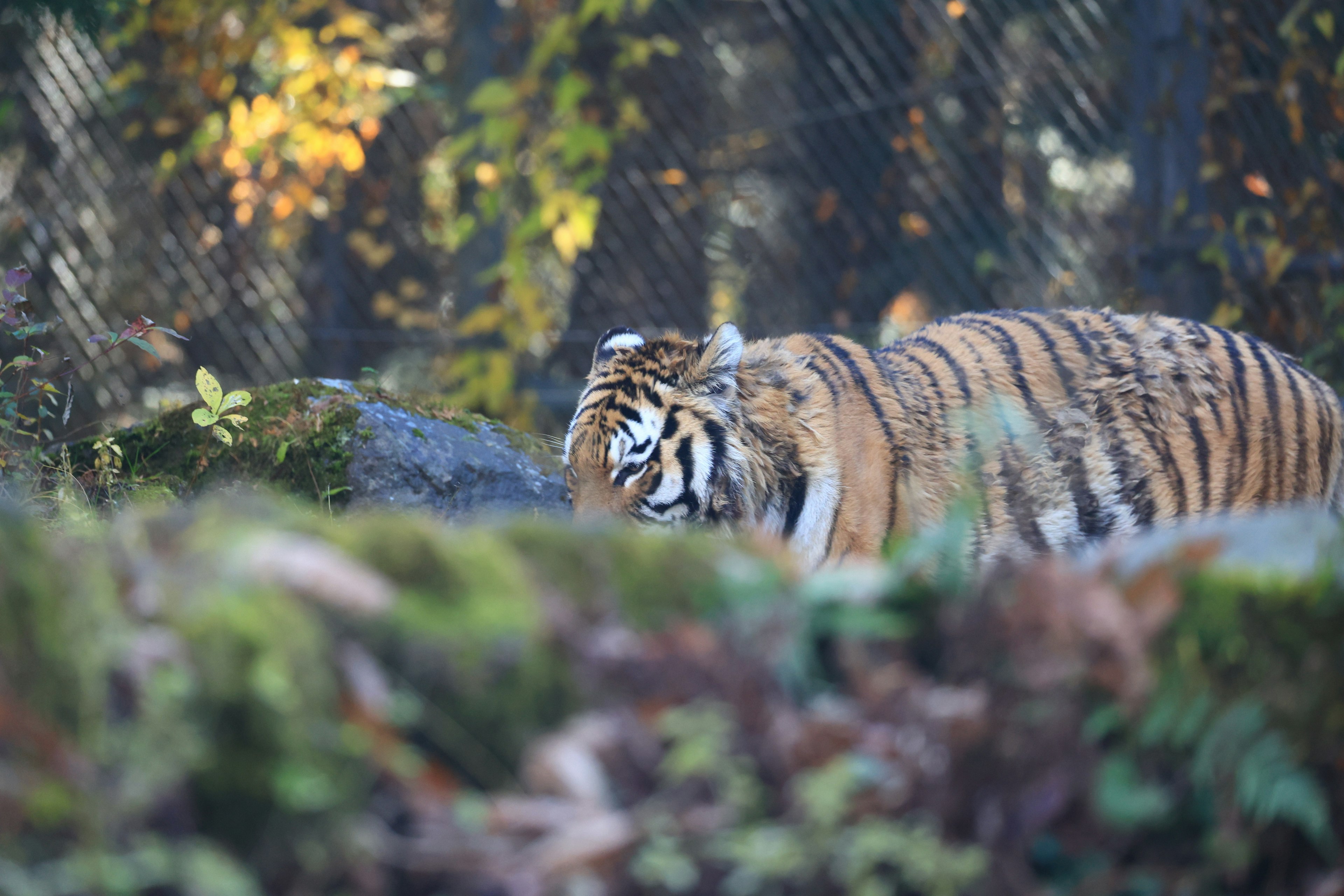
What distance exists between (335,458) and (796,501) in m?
1.51

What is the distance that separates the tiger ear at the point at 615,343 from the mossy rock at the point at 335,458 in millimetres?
499

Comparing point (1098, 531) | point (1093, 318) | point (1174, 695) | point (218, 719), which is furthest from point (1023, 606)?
point (1093, 318)

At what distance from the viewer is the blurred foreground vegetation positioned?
0.96 metres

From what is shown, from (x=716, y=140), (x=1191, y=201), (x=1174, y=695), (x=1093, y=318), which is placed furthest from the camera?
(x=716, y=140)

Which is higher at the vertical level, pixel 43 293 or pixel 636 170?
pixel 43 293

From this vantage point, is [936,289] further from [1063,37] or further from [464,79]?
[464,79]

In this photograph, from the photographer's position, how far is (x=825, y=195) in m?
6.03

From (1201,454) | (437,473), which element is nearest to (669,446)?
(437,473)

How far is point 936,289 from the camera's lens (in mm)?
5711

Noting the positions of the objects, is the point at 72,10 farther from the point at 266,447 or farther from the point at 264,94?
the point at 264,94

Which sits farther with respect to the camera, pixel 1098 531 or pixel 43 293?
pixel 43 293

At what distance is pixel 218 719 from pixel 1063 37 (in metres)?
5.42

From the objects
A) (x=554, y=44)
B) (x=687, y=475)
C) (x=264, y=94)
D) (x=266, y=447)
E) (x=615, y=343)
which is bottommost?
(x=687, y=475)

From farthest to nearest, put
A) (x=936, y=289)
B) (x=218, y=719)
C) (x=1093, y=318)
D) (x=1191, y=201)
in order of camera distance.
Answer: (x=936, y=289), (x=1191, y=201), (x=1093, y=318), (x=218, y=719)
